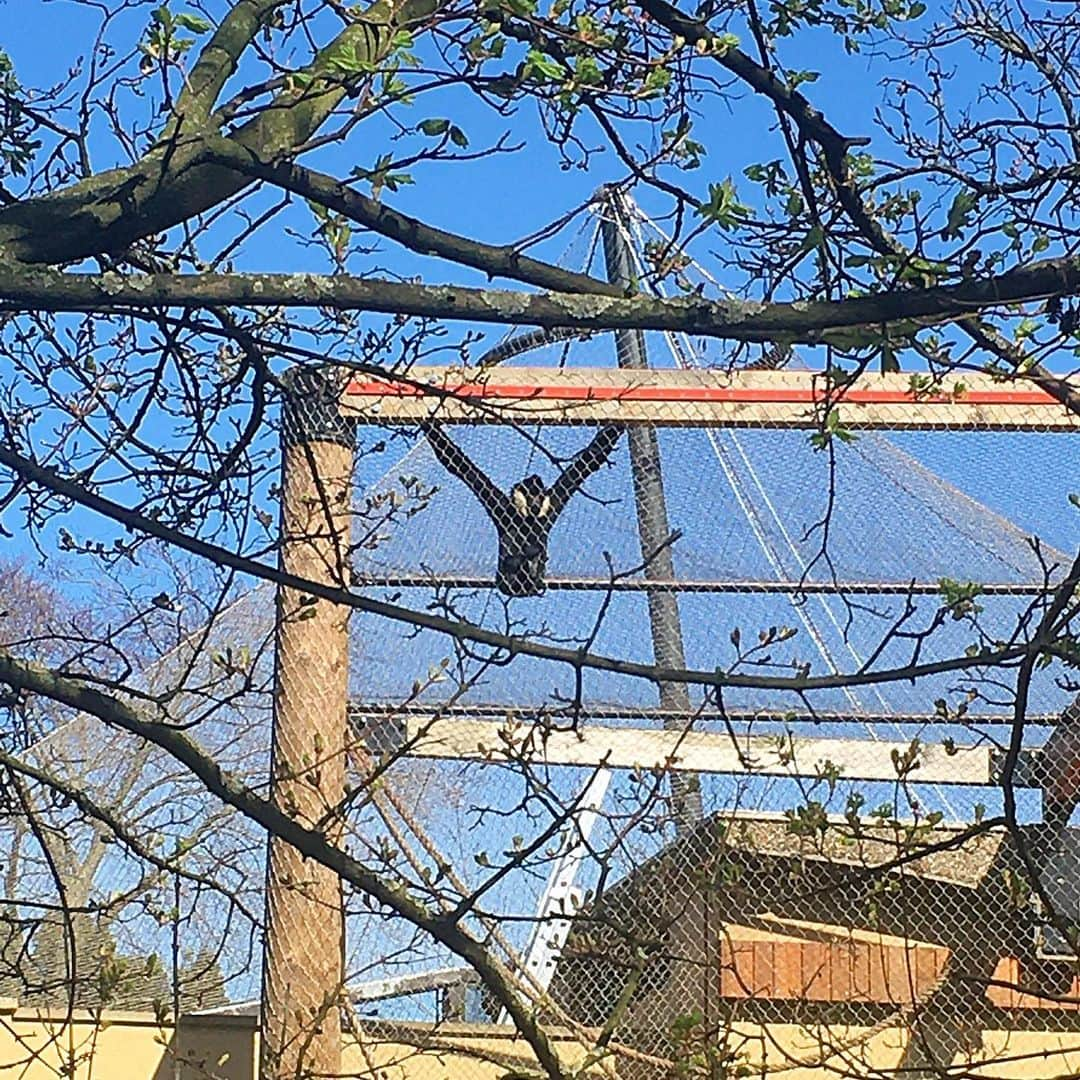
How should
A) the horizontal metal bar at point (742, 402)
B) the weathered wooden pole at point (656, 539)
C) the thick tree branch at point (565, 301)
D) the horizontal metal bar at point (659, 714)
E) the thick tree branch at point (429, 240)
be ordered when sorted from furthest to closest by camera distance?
the horizontal metal bar at point (742, 402), the weathered wooden pole at point (656, 539), the horizontal metal bar at point (659, 714), the thick tree branch at point (429, 240), the thick tree branch at point (565, 301)

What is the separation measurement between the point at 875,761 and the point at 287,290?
1.24m

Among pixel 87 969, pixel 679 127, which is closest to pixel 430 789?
pixel 87 969

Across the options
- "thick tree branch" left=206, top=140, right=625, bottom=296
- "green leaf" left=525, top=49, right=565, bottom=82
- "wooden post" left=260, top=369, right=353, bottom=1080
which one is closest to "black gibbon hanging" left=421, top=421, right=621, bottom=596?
"wooden post" left=260, top=369, right=353, bottom=1080

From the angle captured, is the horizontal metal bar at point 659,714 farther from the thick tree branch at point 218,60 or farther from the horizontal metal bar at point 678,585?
the thick tree branch at point 218,60

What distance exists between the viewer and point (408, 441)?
266cm

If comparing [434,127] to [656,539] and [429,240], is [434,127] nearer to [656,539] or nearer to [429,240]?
[429,240]

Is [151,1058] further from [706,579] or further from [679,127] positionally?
[679,127]

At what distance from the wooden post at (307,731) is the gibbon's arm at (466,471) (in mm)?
147

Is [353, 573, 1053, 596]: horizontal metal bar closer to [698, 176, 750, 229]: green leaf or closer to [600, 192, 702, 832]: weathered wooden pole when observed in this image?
[600, 192, 702, 832]: weathered wooden pole

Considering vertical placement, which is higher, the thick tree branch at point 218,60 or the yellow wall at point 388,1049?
the thick tree branch at point 218,60

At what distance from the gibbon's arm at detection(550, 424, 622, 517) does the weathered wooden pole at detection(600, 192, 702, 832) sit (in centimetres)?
6

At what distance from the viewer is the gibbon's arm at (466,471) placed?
107 inches

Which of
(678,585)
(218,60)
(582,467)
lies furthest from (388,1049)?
(218,60)

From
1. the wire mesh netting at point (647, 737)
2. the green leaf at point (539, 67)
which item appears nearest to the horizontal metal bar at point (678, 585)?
the wire mesh netting at point (647, 737)
